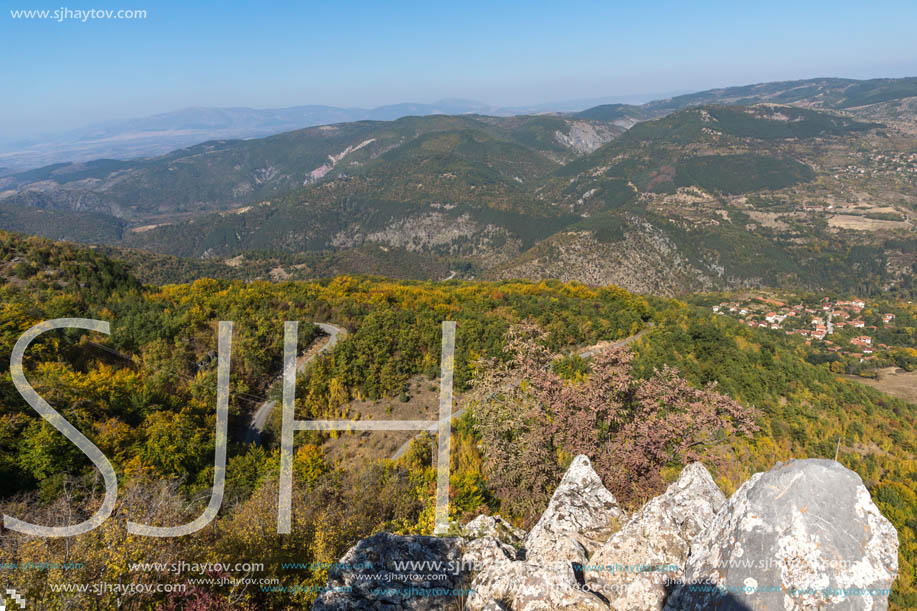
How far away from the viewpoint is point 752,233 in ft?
602

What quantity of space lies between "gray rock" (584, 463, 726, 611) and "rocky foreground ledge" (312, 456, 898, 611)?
0.02 meters

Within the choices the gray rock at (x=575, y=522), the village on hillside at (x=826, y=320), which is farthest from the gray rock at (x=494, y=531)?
the village on hillside at (x=826, y=320)

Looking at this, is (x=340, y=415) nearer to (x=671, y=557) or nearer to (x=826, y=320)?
(x=671, y=557)

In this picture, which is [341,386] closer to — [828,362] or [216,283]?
[216,283]

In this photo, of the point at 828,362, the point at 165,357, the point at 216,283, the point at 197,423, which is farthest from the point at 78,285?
the point at 828,362

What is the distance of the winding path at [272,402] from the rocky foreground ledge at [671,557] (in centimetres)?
2095

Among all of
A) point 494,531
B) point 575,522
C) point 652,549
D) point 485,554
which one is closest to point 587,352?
point 494,531

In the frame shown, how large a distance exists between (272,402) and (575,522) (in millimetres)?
25703

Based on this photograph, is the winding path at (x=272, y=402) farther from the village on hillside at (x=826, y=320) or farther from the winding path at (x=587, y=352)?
the village on hillside at (x=826, y=320)

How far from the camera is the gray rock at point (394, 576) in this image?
6.86m

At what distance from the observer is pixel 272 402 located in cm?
2941

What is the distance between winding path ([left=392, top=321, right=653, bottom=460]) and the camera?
968 inches

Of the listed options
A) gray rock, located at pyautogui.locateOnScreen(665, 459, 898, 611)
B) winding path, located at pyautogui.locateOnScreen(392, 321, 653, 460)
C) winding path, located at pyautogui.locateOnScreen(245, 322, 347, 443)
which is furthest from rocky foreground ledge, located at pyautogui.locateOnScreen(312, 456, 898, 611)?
winding path, located at pyautogui.locateOnScreen(245, 322, 347, 443)

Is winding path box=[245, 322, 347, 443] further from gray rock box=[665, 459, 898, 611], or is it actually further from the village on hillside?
the village on hillside
